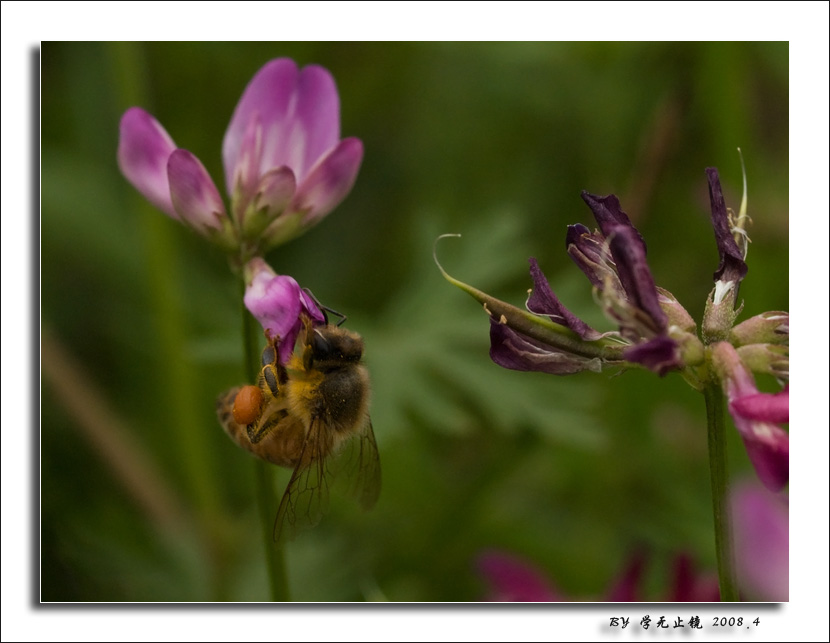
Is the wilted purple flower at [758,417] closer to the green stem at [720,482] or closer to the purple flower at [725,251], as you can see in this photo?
the green stem at [720,482]

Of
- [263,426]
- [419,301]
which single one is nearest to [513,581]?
[263,426]

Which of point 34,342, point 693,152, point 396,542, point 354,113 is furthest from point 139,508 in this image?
point 693,152

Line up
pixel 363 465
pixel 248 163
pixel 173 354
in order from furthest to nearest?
pixel 173 354
pixel 363 465
pixel 248 163

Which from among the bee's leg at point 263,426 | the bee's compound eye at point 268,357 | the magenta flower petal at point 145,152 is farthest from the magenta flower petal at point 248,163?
the bee's leg at point 263,426

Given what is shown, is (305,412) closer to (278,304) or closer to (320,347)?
(320,347)

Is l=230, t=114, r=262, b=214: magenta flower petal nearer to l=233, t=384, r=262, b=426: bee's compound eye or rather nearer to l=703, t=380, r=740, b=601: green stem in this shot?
l=233, t=384, r=262, b=426: bee's compound eye

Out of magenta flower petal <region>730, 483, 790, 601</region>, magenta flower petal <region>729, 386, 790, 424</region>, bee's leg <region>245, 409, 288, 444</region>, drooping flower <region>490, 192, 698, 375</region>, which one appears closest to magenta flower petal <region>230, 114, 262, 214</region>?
bee's leg <region>245, 409, 288, 444</region>

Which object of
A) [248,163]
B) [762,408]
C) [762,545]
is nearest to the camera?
[762,408]
